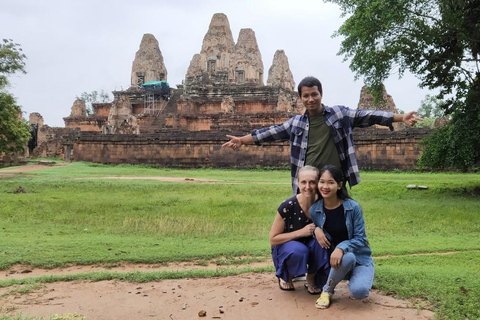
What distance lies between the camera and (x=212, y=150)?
25438mm

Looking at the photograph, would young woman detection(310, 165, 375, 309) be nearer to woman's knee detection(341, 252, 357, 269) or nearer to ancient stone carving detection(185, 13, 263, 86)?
woman's knee detection(341, 252, 357, 269)

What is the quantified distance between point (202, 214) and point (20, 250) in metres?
4.50

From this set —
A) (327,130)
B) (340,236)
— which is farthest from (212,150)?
(340,236)

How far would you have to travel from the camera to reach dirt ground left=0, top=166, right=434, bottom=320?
402 centimetres

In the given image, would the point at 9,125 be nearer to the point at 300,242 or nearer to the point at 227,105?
the point at 227,105

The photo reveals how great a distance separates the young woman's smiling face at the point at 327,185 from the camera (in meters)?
4.29

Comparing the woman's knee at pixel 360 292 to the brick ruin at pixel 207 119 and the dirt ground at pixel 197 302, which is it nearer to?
the dirt ground at pixel 197 302

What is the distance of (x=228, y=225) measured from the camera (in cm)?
965

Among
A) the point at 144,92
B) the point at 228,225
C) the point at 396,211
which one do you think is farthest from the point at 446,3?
the point at 144,92

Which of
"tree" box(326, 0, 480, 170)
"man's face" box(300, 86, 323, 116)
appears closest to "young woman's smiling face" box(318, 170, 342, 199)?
"man's face" box(300, 86, 323, 116)

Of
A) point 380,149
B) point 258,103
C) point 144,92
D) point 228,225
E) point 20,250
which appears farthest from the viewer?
point 144,92

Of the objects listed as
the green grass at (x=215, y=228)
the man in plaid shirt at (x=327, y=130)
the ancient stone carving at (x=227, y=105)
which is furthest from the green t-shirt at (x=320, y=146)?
the ancient stone carving at (x=227, y=105)

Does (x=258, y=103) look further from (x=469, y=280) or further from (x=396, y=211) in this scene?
(x=469, y=280)

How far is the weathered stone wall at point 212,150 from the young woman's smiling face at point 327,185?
18616 mm
